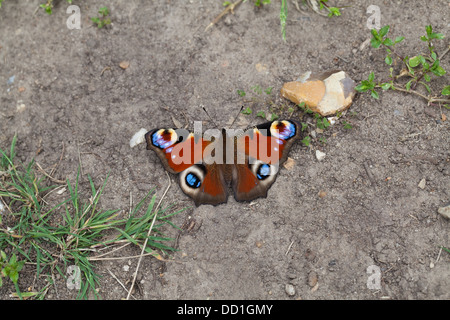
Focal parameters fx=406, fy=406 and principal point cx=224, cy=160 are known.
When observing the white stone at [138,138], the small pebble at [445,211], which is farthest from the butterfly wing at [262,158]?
the small pebble at [445,211]

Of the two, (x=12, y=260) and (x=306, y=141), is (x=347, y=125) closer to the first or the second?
(x=306, y=141)

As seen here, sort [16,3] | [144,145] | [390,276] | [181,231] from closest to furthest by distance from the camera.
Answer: [390,276]
[181,231]
[144,145]
[16,3]

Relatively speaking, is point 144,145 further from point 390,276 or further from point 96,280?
point 390,276

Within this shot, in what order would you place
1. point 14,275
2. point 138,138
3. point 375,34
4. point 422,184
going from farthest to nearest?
point 138,138, point 375,34, point 422,184, point 14,275

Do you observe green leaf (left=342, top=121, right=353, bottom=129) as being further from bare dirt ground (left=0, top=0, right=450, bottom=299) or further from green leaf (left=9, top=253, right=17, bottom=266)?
green leaf (left=9, top=253, right=17, bottom=266)

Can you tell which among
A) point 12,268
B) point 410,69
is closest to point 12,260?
point 12,268

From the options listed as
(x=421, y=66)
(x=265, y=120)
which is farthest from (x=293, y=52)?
(x=421, y=66)
